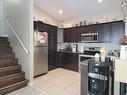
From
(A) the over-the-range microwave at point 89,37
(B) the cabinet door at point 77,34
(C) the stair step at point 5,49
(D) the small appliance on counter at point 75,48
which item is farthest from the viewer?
(D) the small appliance on counter at point 75,48

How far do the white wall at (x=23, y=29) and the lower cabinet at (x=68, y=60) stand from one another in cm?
236

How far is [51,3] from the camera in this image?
4891 mm

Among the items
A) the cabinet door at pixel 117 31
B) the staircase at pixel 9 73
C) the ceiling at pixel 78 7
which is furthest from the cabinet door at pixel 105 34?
the staircase at pixel 9 73

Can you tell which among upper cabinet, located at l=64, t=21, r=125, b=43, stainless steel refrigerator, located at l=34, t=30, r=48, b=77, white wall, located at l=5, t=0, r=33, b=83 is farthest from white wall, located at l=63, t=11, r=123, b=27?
white wall, located at l=5, t=0, r=33, b=83

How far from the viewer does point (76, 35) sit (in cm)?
554

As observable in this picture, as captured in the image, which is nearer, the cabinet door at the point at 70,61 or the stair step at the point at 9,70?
the stair step at the point at 9,70

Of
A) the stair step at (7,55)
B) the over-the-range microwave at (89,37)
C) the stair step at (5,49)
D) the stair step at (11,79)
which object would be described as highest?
the over-the-range microwave at (89,37)

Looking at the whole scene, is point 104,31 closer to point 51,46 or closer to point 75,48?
point 75,48

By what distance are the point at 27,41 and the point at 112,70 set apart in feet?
8.50

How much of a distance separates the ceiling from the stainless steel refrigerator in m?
1.40

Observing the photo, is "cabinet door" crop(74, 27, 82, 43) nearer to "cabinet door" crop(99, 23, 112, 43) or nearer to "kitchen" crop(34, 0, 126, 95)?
"kitchen" crop(34, 0, 126, 95)

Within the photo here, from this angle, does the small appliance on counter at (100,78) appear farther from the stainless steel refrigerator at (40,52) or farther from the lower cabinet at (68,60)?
the lower cabinet at (68,60)

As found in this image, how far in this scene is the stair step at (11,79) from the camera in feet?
9.73

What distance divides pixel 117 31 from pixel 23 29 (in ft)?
11.2
